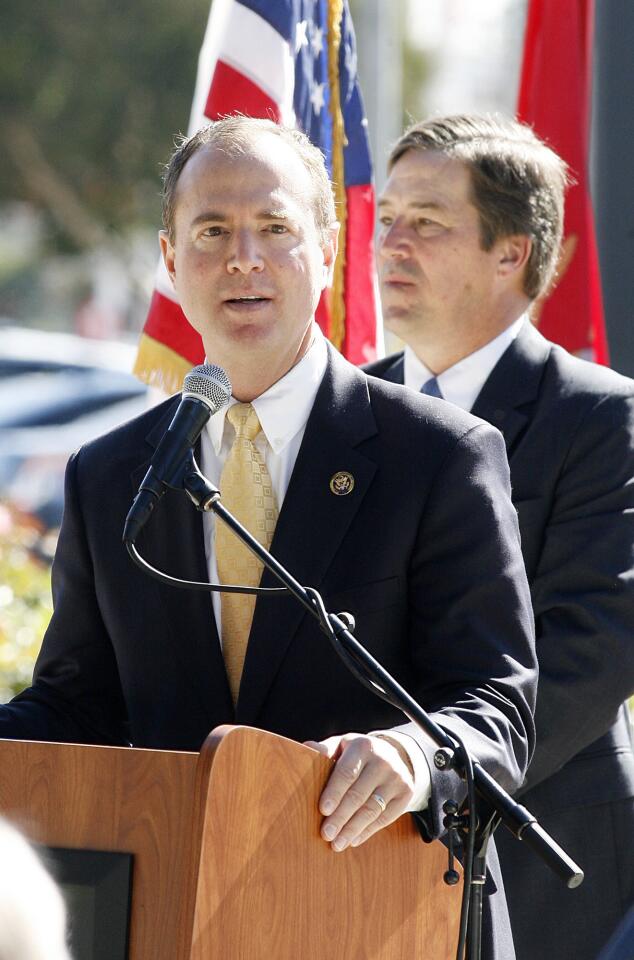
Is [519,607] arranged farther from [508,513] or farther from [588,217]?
[588,217]

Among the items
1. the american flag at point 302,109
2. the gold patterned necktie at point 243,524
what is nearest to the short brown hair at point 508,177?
the american flag at point 302,109

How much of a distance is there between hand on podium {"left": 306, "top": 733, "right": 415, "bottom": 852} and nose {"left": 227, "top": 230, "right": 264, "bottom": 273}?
919 millimetres

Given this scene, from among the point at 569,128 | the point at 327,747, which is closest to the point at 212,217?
the point at 327,747

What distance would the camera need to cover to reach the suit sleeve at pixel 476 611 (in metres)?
2.30

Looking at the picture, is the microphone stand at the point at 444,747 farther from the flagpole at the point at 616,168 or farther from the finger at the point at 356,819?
the flagpole at the point at 616,168

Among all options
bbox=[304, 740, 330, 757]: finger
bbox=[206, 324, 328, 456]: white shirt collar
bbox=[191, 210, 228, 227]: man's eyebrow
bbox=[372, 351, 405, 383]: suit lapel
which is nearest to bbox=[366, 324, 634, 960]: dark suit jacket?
bbox=[372, 351, 405, 383]: suit lapel

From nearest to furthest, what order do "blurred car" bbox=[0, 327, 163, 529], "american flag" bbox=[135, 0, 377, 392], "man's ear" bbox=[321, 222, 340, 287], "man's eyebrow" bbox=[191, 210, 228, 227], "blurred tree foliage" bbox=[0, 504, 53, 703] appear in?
"man's eyebrow" bbox=[191, 210, 228, 227]
"man's ear" bbox=[321, 222, 340, 287]
"american flag" bbox=[135, 0, 377, 392]
"blurred tree foliage" bbox=[0, 504, 53, 703]
"blurred car" bbox=[0, 327, 163, 529]

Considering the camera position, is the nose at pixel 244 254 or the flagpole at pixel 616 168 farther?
the flagpole at pixel 616 168

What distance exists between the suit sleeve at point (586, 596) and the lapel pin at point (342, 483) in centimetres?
87

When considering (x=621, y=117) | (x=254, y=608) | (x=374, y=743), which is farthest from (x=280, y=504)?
(x=621, y=117)

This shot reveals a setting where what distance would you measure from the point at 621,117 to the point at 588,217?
322 mm

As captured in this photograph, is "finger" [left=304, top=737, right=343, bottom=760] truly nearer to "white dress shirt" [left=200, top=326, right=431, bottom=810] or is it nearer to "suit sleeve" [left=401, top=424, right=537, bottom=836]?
"suit sleeve" [left=401, top=424, right=537, bottom=836]

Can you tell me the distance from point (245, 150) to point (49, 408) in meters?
9.02

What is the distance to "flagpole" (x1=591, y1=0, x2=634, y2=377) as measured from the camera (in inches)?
182
